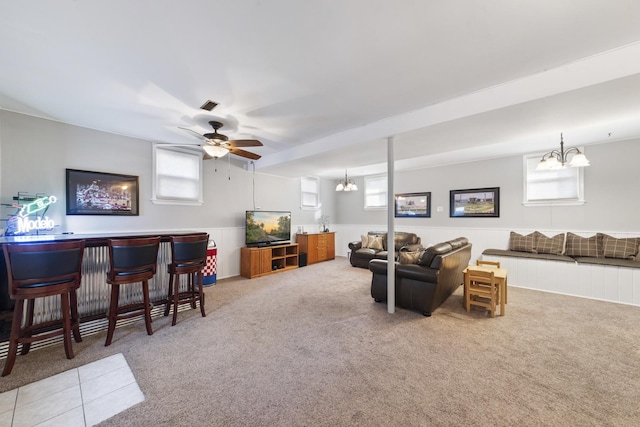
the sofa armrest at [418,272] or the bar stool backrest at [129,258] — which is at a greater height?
the bar stool backrest at [129,258]

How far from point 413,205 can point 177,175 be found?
19.2 feet

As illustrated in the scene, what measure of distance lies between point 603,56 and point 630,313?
3.56 metres

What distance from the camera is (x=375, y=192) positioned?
296 inches

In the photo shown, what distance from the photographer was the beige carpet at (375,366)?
63.8 inches

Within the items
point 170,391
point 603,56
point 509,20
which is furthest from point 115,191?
point 603,56

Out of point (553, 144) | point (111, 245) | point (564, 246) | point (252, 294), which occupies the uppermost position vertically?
point (553, 144)

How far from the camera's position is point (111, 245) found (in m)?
2.56

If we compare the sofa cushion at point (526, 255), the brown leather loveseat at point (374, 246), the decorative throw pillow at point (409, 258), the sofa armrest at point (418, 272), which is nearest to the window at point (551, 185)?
the sofa cushion at point (526, 255)

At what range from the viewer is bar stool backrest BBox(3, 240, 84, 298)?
199 centimetres

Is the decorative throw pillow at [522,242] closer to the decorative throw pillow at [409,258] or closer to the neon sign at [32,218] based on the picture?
the decorative throw pillow at [409,258]

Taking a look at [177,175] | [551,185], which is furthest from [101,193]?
[551,185]

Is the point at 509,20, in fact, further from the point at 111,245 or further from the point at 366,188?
the point at 366,188

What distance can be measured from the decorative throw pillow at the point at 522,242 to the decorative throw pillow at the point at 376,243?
2.76m

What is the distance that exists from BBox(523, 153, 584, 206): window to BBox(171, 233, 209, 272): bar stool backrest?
6342 millimetres
